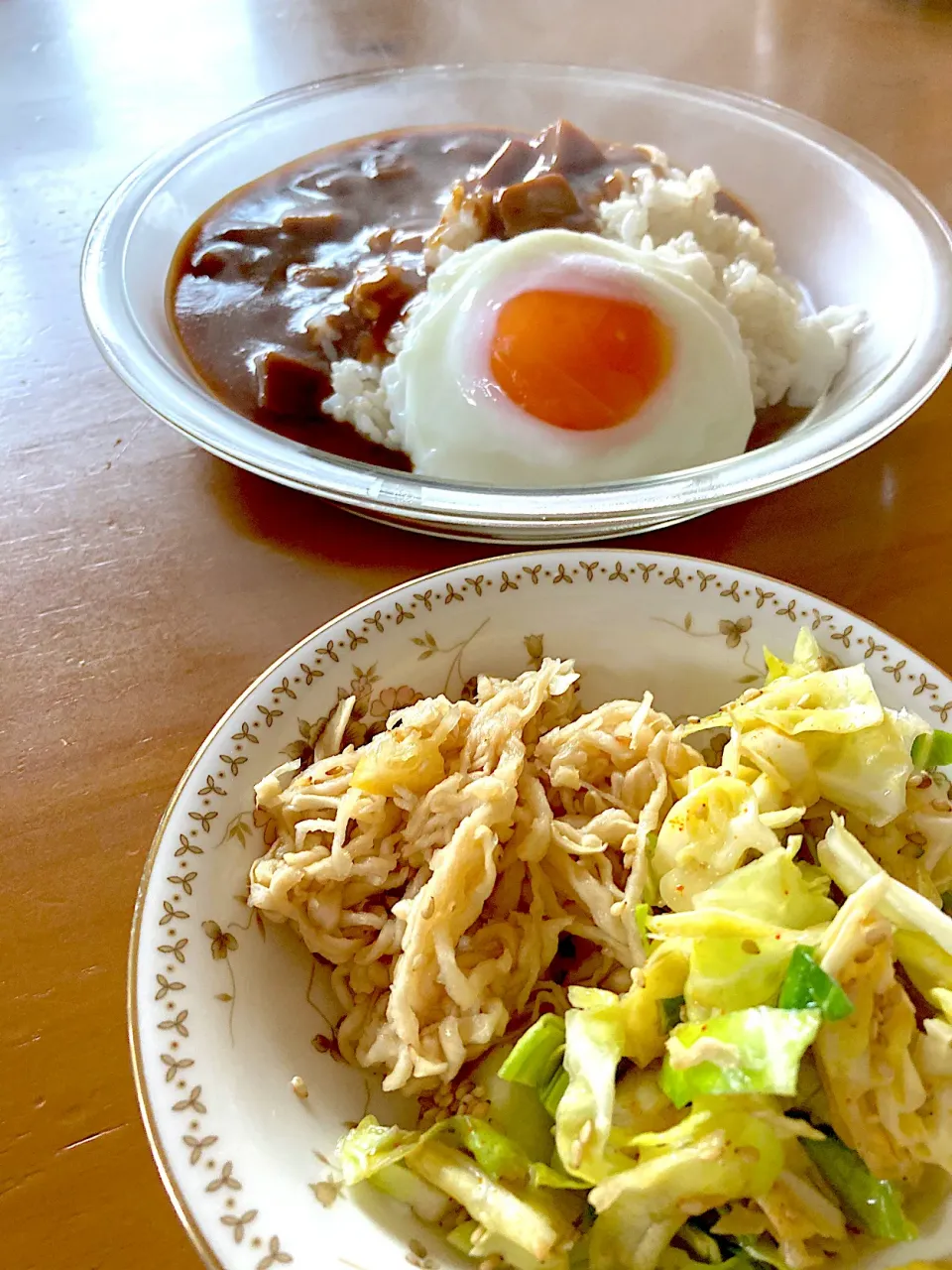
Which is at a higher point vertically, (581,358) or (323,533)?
(581,358)

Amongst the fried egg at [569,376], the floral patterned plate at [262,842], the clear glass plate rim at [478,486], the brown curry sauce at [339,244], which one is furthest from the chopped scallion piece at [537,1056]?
the brown curry sauce at [339,244]

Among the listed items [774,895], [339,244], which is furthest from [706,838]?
[339,244]

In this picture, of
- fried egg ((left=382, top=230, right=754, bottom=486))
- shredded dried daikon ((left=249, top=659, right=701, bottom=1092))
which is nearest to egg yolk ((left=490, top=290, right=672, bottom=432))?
fried egg ((left=382, top=230, right=754, bottom=486))

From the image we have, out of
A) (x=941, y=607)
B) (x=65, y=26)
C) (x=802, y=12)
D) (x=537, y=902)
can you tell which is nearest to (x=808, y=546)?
(x=941, y=607)

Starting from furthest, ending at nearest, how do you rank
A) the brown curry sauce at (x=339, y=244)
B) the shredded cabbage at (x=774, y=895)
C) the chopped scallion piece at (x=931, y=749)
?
1. the brown curry sauce at (x=339, y=244)
2. the chopped scallion piece at (x=931, y=749)
3. the shredded cabbage at (x=774, y=895)

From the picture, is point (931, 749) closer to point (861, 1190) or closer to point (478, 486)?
point (861, 1190)

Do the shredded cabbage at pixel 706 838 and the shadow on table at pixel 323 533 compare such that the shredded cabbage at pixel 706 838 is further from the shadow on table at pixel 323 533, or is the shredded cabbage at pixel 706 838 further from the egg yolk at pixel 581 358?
the egg yolk at pixel 581 358

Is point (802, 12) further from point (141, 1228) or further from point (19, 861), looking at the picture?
point (141, 1228)
